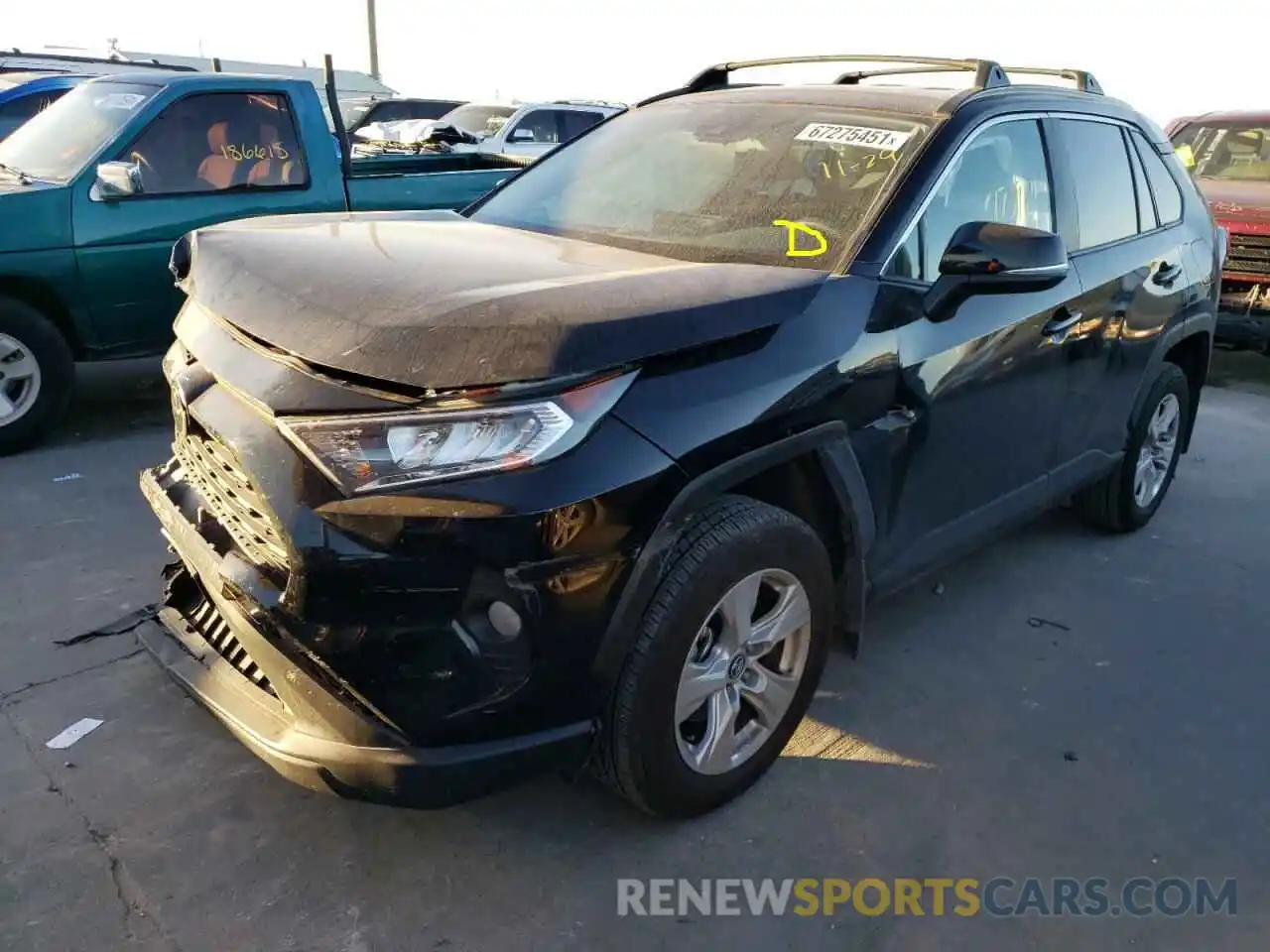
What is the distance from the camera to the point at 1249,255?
789 cm

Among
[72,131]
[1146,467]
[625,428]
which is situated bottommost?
[1146,467]

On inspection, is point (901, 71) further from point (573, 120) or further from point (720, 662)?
point (573, 120)

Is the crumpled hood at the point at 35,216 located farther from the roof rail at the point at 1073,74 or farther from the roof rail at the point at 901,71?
the roof rail at the point at 1073,74

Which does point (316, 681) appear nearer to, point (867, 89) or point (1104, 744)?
point (1104, 744)

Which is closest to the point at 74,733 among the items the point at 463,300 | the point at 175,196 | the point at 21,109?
the point at 463,300

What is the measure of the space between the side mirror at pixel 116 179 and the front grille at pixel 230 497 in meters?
3.13

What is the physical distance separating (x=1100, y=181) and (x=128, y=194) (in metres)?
4.57

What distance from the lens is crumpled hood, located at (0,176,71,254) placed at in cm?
500

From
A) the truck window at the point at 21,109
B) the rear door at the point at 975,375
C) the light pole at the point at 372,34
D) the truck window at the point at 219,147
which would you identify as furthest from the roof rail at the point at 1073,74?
the light pole at the point at 372,34

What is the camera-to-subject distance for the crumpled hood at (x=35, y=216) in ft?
16.4

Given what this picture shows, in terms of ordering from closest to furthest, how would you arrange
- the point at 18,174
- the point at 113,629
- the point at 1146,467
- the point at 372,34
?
the point at 113,629 → the point at 1146,467 → the point at 18,174 → the point at 372,34

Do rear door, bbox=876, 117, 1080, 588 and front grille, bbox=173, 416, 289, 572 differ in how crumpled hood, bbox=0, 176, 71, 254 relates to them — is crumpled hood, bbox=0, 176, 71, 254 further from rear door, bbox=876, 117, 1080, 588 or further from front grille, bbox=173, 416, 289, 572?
rear door, bbox=876, 117, 1080, 588

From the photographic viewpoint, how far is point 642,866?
8.32 ft

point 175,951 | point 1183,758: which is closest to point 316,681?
point 175,951
